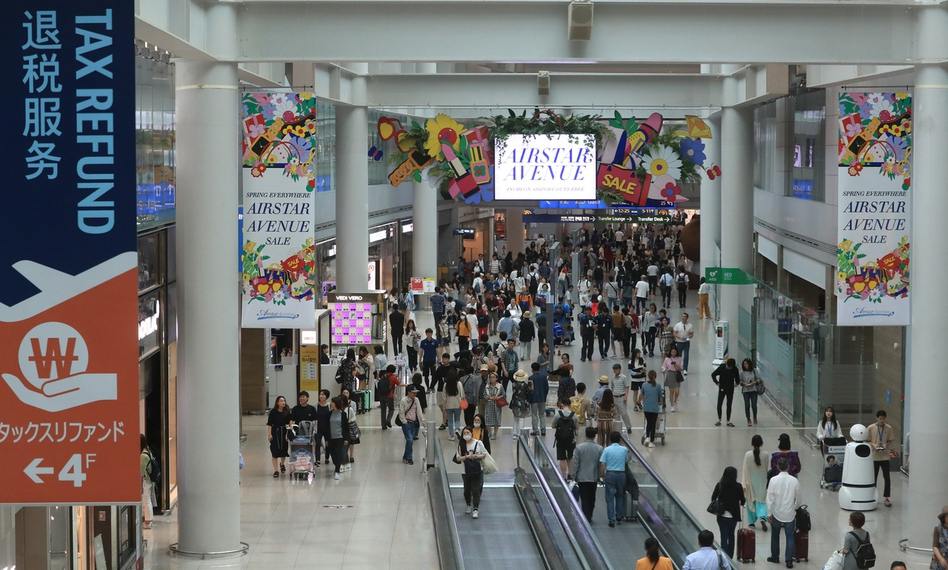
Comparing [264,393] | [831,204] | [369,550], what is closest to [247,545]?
[369,550]

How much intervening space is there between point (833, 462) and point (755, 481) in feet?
10.5

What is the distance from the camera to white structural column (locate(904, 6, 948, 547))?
1504cm

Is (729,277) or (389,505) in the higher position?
(729,277)

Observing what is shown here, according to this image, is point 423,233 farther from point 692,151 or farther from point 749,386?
point 749,386

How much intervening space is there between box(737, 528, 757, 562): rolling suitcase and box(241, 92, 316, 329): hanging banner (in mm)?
5067

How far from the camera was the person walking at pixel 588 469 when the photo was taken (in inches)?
645

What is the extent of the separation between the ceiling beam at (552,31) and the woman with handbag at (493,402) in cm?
839

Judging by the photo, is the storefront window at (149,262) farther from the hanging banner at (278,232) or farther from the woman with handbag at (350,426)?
the woman with handbag at (350,426)

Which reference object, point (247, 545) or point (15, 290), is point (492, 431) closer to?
point (247, 545)

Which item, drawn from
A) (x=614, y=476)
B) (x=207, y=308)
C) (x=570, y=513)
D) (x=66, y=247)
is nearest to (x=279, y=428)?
(x=207, y=308)

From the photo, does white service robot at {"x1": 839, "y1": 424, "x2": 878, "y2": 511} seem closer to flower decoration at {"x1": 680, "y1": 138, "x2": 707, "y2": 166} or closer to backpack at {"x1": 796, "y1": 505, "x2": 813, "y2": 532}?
backpack at {"x1": 796, "y1": 505, "x2": 813, "y2": 532}

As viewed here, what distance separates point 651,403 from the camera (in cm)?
2134

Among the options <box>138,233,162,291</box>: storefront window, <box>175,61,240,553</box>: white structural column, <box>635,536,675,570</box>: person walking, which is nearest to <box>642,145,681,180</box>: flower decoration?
<box>138,233,162,291</box>: storefront window

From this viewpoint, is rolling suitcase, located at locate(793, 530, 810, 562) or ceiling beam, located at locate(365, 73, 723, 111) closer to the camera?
rolling suitcase, located at locate(793, 530, 810, 562)
